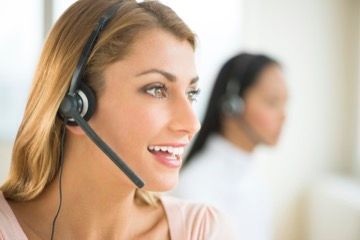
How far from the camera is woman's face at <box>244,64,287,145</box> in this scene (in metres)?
1.97

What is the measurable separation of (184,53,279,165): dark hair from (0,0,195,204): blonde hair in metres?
0.93

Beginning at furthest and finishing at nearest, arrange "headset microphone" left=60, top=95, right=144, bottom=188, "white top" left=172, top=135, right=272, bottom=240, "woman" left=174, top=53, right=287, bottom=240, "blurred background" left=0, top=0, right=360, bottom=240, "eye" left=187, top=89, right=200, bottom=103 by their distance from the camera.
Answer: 1. "blurred background" left=0, top=0, right=360, bottom=240
2. "woman" left=174, top=53, right=287, bottom=240
3. "white top" left=172, top=135, right=272, bottom=240
4. "eye" left=187, top=89, right=200, bottom=103
5. "headset microphone" left=60, top=95, right=144, bottom=188

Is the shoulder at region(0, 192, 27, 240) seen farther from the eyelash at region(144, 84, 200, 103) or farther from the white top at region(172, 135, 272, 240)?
the white top at region(172, 135, 272, 240)

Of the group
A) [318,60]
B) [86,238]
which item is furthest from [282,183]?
[86,238]

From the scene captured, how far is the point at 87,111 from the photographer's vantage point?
0.98 meters

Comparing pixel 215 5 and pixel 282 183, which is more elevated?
pixel 215 5

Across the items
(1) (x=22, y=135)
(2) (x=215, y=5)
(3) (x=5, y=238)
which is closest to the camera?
(3) (x=5, y=238)

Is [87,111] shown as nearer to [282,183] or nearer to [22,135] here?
[22,135]

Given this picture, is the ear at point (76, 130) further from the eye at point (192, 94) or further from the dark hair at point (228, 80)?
the dark hair at point (228, 80)

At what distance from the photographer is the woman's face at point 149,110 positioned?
98cm

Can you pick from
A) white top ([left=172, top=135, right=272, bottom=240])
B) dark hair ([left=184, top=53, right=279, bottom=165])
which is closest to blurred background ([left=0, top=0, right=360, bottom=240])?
dark hair ([left=184, top=53, right=279, bottom=165])

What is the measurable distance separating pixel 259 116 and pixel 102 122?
1.07 meters

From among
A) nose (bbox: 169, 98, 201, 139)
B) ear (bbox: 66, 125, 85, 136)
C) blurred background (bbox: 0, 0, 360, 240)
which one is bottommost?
blurred background (bbox: 0, 0, 360, 240)

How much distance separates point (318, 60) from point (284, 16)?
0.34 metres
